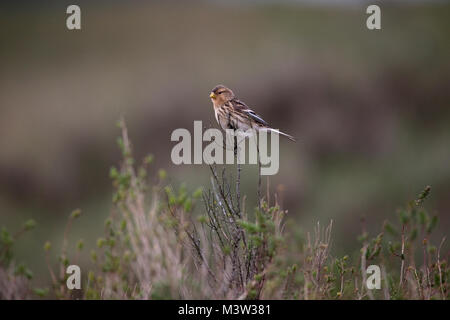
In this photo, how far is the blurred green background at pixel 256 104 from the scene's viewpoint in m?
16.7

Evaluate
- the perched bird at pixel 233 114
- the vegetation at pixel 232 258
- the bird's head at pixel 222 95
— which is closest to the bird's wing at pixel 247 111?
the perched bird at pixel 233 114

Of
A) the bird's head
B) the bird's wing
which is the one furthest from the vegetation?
the bird's head

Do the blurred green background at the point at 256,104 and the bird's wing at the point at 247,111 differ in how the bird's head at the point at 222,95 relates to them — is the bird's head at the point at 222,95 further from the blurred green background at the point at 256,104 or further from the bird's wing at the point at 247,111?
the blurred green background at the point at 256,104

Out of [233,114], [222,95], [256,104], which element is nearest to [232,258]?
[233,114]

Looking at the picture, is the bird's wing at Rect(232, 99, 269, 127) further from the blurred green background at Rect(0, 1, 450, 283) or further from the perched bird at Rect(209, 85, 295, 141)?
the blurred green background at Rect(0, 1, 450, 283)

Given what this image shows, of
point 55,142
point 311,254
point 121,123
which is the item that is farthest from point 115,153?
point 311,254

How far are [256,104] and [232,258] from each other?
13.5 meters

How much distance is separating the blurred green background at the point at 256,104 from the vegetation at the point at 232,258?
8266mm

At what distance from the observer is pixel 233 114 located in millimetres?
6898

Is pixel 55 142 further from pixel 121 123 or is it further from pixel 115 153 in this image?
Result: pixel 121 123

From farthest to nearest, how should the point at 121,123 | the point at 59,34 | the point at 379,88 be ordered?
1. the point at 59,34
2. the point at 379,88
3. the point at 121,123
